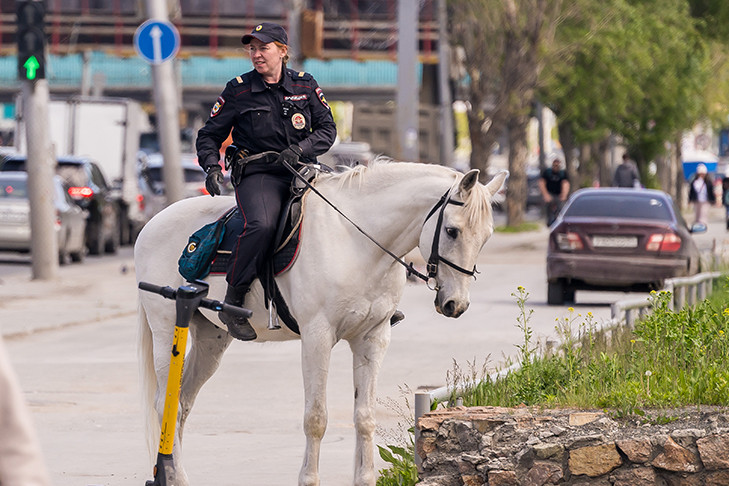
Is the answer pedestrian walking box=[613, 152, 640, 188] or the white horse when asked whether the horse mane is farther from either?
pedestrian walking box=[613, 152, 640, 188]

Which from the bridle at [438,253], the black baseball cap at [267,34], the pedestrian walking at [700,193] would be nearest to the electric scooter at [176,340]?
the bridle at [438,253]

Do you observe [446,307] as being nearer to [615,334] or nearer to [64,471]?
[64,471]

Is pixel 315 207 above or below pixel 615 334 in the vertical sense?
above

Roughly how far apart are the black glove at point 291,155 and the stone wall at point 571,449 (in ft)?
4.95

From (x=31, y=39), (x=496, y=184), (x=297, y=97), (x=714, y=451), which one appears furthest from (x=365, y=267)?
(x=31, y=39)

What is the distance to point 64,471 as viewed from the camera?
832cm

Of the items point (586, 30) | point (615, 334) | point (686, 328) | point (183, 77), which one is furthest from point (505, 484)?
point (183, 77)

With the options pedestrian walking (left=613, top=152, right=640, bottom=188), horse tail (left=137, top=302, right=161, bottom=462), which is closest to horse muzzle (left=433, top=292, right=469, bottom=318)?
horse tail (left=137, top=302, right=161, bottom=462)

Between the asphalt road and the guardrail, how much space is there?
66 cm

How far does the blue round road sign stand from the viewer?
20.0 metres

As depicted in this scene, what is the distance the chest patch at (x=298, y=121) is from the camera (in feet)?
24.7

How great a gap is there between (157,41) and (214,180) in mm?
12800

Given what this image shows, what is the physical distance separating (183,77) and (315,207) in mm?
63791

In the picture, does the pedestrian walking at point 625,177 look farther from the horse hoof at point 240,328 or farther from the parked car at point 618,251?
the horse hoof at point 240,328
